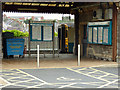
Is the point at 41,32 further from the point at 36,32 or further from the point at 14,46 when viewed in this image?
the point at 14,46

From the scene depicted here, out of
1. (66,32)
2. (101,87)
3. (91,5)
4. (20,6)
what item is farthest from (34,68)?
(66,32)

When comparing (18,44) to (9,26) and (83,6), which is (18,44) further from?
(9,26)

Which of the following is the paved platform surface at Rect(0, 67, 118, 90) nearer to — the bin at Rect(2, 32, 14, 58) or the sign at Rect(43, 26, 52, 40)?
the bin at Rect(2, 32, 14, 58)

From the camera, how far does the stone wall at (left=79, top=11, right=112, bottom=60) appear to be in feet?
50.4

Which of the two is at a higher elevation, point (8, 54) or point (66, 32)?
point (66, 32)

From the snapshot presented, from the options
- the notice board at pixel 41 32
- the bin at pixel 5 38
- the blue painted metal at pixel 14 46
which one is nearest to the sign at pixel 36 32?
the notice board at pixel 41 32

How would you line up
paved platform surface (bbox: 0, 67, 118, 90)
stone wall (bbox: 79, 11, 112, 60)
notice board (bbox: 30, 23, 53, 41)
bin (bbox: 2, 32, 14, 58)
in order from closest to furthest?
paved platform surface (bbox: 0, 67, 118, 90) → stone wall (bbox: 79, 11, 112, 60) → bin (bbox: 2, 32, 14, 58) → notice board (bbox: 30, 23, 53, 41)

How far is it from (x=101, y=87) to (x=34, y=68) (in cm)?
488

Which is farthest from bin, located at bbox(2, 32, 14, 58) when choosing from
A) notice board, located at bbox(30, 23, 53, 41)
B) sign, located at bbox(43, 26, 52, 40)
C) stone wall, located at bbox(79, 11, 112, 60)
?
stone wall, located at bbox(79, 11, 112, 60)

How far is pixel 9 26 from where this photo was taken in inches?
1935

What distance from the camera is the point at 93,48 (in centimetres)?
1712

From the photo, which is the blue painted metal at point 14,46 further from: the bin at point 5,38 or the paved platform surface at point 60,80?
the paved platform surface at point 60,80

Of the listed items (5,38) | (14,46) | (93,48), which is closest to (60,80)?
(14,46)

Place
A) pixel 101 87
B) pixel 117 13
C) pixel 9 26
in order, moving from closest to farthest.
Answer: pixel 101 87 → pixel 117 13 → pixel 9 26
